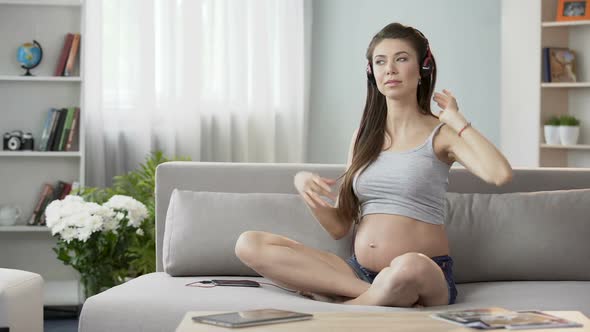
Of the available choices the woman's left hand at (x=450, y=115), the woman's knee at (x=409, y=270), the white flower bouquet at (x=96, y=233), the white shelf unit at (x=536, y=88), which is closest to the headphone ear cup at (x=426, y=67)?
the woman's left hand at (x=450, y=115)

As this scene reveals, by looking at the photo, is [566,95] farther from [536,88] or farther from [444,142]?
[444,142]

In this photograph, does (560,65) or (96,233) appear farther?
(560,65)

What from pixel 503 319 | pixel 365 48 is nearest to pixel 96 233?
pixel 503 319

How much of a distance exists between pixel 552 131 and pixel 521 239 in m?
2.39

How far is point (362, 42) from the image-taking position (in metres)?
5.67

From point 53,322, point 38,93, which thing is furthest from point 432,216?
point 38,93

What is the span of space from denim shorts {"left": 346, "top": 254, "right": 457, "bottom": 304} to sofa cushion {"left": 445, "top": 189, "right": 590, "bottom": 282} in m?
0.25

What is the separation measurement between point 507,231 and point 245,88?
2.68 m

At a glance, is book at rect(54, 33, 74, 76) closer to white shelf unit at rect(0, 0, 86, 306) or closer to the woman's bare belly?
white shelf unit at rect(0, 0, 86, 306)

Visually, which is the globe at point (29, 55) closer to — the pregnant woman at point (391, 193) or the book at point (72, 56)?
the book at point (72, 56)

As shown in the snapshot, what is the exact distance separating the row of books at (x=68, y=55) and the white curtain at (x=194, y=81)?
0.27m

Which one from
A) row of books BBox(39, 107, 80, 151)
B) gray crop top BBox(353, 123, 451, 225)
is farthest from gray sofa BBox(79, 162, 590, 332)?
row of books BBox(39, 107, 80, 151)

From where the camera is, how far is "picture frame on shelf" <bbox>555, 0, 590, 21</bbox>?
521 centimetres

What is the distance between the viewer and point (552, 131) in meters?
5.29
